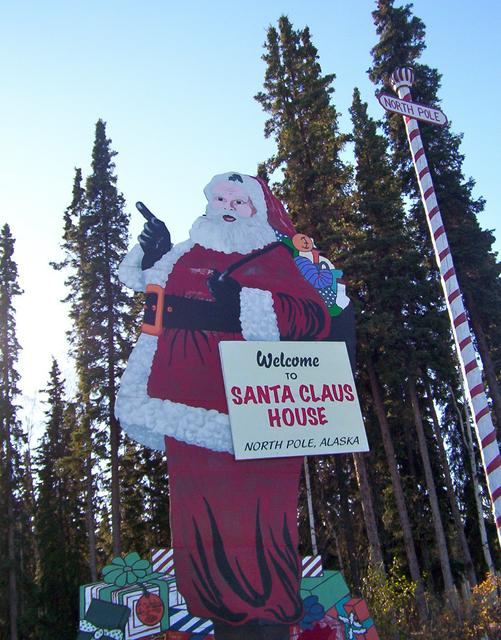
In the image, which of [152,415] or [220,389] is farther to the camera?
[220,389]

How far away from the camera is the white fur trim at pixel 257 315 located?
1120 centimetres

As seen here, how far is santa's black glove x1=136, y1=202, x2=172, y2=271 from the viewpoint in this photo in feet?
36.4

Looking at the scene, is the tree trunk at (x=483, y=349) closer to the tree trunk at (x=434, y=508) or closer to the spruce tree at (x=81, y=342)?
the tree trunk at (x=434, y=508)

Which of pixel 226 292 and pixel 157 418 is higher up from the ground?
pixel 226 292

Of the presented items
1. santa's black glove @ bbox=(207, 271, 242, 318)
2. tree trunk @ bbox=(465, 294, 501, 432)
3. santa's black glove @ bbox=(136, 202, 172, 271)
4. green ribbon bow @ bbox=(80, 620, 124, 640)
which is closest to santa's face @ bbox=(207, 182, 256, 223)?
santa's black glove @ bbox=(136, 202, 172, 271)

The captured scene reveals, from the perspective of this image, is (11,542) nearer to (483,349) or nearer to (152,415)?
(152,415)

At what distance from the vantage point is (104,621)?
11.1m

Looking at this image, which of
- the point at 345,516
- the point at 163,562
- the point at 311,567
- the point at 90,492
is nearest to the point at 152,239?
the point at 163,562

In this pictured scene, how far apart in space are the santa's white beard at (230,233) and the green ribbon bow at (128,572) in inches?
224

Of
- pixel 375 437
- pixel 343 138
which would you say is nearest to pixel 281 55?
pixel 343 138

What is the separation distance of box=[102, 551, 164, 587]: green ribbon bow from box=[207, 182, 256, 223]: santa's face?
6.31m

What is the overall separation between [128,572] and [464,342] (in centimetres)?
701

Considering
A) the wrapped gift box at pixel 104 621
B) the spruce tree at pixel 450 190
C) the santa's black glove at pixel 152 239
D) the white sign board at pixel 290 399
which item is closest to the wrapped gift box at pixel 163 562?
the wrapped gift box at pixel 104 621

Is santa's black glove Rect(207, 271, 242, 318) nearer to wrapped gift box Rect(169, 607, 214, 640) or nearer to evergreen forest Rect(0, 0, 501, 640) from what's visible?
wrapped gift box Rect(169, 607, 214, 640)
